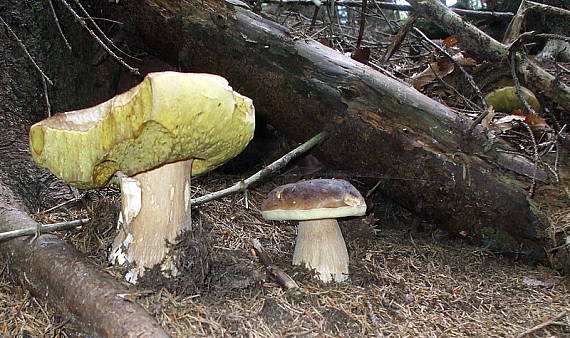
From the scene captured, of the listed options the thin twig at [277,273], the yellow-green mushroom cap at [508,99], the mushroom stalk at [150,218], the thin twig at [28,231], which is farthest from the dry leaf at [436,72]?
the thin twig at [28,231]

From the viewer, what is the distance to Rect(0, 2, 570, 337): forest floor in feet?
6.48

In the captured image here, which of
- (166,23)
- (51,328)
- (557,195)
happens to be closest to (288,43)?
(166,23)

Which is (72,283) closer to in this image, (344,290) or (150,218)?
(150,218)

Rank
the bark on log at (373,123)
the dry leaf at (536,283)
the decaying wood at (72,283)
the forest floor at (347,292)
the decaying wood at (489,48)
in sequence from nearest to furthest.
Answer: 1. the decaying wood at (72,283)
2. the forest floor at (347,292)
3. the dry leaf at (536,283)
4. the bark on log at (373,123)
5. the decaying wood at (489,48)

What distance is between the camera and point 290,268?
2486mm

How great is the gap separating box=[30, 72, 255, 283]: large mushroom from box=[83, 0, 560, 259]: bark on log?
1026mm

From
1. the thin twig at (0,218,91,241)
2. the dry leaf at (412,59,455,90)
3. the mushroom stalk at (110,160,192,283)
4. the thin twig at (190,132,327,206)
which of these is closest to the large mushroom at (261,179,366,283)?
the thin twig at (190,132,327,206)

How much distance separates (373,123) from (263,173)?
29.7 inches

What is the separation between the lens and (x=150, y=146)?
5.99ft

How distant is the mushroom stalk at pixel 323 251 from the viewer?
7.99 feet

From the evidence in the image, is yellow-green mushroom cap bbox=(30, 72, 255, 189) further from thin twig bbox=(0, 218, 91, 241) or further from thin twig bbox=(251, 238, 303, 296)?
thin twig bbox=(251, 238, 303, 296)

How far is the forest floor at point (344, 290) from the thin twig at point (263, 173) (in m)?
0.15

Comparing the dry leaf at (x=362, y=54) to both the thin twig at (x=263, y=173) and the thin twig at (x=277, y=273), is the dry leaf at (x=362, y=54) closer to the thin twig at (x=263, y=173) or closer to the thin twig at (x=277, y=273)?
the thin twig at (x=263, y=173)

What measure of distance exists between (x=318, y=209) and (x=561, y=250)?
4.93 ft
